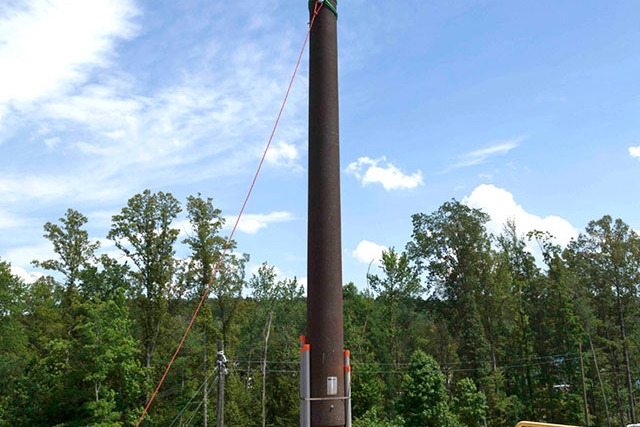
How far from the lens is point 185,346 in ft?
135

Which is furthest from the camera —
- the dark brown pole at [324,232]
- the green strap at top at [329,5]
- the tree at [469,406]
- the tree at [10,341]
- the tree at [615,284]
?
the tree at [615,284]

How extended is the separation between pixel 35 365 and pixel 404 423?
80.8 ft

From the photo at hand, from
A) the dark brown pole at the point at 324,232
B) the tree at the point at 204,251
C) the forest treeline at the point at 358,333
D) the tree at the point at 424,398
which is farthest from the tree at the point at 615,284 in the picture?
the dark brown pole at the point at 324,232

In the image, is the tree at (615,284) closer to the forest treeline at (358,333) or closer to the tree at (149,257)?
the forest treeline at (358,333)

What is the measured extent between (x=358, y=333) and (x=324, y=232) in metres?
40.1

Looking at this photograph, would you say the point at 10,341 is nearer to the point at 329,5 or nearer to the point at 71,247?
the point at 71,247

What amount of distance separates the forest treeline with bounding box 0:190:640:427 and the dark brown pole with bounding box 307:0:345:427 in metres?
27.1

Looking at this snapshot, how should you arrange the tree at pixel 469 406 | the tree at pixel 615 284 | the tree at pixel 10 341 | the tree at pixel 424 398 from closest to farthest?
the tree at pixel 424 398 → the tree at pixel 469 406 → the tree at pixel 10 341 → the tree at pixel 615 284

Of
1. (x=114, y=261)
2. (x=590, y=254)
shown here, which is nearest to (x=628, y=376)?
(x=590, y=254)

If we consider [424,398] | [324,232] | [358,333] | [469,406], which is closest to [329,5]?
[324,232]

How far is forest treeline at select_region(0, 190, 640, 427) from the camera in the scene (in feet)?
107

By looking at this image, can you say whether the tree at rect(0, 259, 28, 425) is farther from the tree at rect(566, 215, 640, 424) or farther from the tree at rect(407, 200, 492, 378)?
the tree at rect(566, 215, 640, 424)

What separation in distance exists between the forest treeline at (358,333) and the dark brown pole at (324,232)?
2715 cm

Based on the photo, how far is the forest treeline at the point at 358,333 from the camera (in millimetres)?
32688
